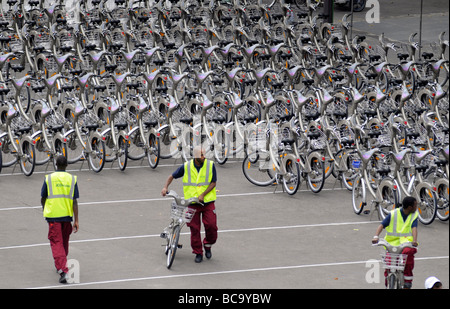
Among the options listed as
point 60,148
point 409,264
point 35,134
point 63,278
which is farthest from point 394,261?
point 35,134

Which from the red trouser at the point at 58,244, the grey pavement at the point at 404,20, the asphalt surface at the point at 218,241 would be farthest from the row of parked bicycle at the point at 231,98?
the red trouser at the point at 58,244

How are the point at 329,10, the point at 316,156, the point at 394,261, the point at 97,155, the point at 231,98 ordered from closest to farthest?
the point at 394,261, the point at 316,156, the point at 97,155, the point at 231,98, the point at 329,10

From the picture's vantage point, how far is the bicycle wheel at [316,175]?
662 inches

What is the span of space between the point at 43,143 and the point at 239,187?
134 inches

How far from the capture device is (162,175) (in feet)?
58.6

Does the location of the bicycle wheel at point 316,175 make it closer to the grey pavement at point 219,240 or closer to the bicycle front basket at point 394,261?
the grey pavement at point 219,240

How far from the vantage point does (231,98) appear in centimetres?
1912

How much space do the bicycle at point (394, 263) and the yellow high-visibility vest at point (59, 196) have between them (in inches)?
143

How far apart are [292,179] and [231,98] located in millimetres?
2808

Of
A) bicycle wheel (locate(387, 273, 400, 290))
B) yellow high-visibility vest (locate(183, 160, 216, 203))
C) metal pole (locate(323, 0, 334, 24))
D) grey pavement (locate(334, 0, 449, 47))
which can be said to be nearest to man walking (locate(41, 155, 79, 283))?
yellow high-visibility vest (locate(183, 160, 216, 203))

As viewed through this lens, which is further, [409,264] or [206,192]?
[206,192]

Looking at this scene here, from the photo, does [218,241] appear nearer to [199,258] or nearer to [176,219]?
[199,258]

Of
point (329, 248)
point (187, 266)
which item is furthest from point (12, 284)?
point (329, 248)

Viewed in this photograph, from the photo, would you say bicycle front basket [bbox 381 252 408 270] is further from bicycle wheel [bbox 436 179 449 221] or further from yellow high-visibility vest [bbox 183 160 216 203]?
bicycle wheel [bbox 436 179 449 221]
